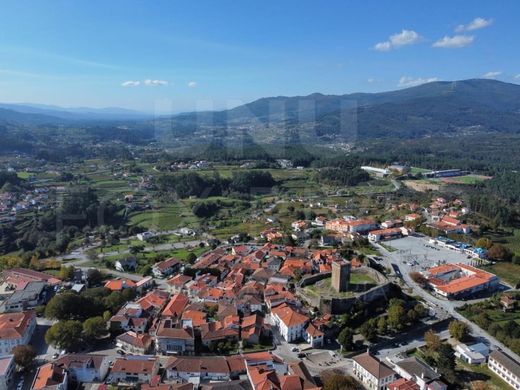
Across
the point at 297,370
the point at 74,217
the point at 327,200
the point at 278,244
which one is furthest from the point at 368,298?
the point at 74,217

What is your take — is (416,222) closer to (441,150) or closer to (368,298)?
(368,298)

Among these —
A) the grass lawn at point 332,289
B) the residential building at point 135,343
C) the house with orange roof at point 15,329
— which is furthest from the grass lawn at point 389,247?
the house with orange roof at point 15,329

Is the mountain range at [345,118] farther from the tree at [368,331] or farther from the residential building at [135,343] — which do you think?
the residential building at [135,343]

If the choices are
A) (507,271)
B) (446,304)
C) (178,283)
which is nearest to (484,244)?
(507,271)

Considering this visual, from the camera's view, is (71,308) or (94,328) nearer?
(94,328)

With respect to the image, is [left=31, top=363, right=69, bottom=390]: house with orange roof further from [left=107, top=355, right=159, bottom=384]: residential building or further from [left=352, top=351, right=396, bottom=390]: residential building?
[left=352, top=351, right=396, bottom=390]: residential building

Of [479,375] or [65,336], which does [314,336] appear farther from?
[65,336]
